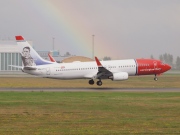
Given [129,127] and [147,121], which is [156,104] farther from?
[129,127]

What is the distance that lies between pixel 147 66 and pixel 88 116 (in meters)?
38.9

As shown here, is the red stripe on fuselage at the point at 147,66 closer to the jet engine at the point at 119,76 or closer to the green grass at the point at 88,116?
the jet engine at the point at 119,76

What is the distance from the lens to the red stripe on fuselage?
2694 inches

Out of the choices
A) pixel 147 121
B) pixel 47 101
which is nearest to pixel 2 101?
pixel 47 101

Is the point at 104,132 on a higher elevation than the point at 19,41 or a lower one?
lower

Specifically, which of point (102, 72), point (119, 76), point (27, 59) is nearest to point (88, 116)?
point (119, 76)

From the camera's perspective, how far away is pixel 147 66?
227 ft

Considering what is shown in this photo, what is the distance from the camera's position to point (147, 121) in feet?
94.1

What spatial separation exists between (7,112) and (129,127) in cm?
1065

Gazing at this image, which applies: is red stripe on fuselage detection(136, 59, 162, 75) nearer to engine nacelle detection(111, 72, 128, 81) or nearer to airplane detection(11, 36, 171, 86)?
airplane detection(11, 36, 171, 86)

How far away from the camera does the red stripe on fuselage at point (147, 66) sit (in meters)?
68.4

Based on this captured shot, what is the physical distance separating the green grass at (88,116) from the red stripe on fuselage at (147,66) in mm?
26332

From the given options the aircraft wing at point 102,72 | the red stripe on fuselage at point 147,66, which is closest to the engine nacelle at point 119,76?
the aircraft wing at point 102,72

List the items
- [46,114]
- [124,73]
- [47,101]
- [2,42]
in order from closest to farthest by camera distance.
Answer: [46,114] → [47,101] → [124,73] → [2,42]
